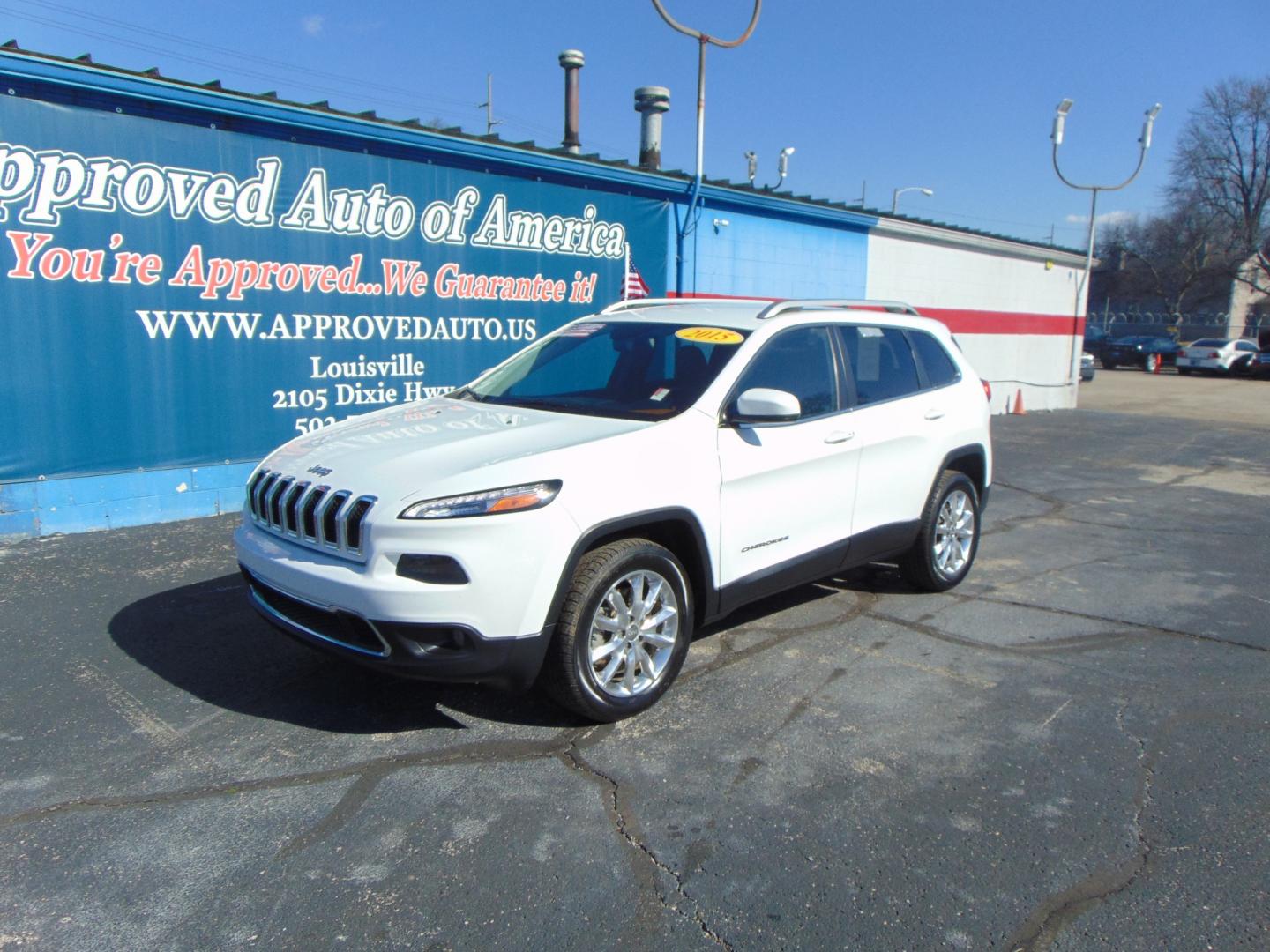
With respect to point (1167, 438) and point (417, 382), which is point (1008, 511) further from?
point (1167, 438)

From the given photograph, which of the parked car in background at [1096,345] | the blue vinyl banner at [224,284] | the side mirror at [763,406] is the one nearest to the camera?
the side mirror at [763,406]

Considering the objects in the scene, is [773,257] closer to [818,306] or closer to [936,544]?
[936,544]

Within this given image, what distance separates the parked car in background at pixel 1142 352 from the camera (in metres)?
37.1

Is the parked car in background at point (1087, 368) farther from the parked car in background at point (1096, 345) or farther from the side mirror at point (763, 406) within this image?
the side mirror at point (763, 406)

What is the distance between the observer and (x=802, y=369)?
4.86 meters

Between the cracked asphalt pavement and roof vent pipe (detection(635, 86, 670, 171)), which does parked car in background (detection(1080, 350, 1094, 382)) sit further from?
the cracked asphalt pavement

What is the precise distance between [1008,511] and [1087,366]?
23621 mm

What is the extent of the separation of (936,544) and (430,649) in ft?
11.6

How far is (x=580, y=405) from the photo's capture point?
4512 mm

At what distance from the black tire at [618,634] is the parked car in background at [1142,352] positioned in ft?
128

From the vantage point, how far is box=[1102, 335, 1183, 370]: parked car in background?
37094mm

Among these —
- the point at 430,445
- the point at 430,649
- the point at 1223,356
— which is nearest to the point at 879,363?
the point at 430,445

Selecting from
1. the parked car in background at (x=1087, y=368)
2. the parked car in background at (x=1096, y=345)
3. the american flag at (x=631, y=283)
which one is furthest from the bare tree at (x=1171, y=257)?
the american flag at (x=631, y=283)

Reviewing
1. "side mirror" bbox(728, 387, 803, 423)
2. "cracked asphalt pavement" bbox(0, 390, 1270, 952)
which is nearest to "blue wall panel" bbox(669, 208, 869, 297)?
"cracked asphalt pavement" bbox(0, 390, 1270, 952)
